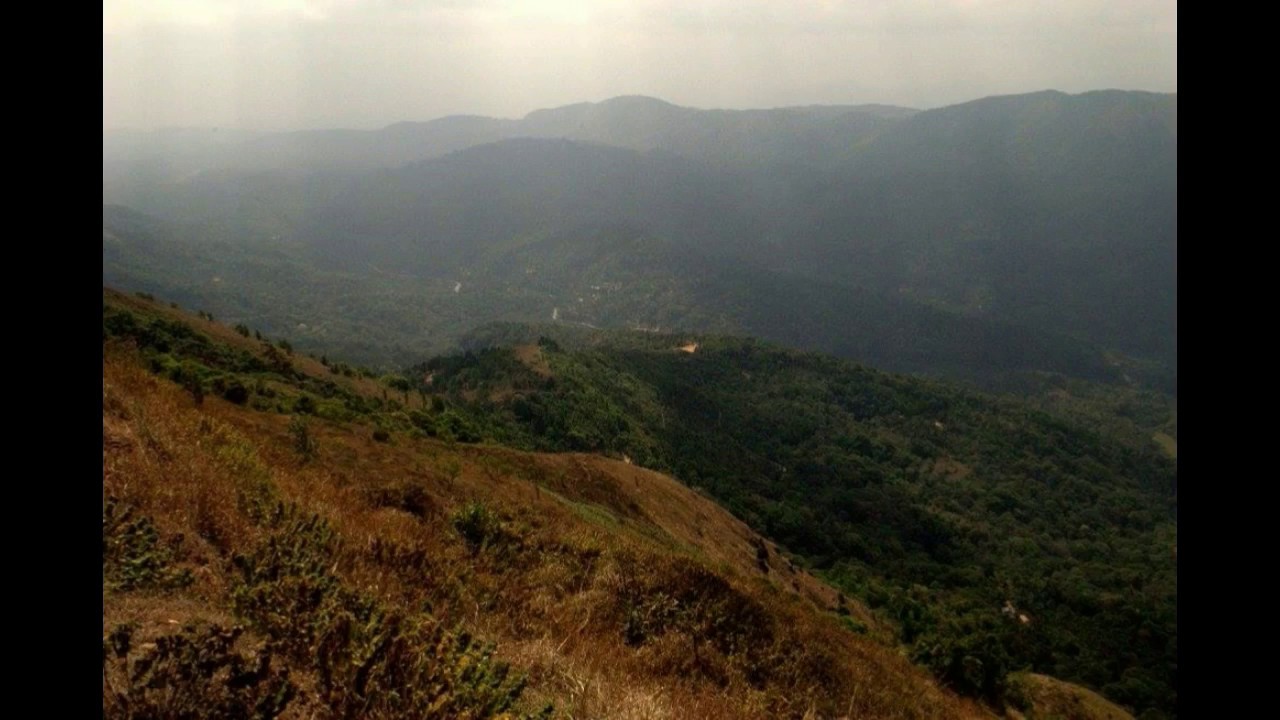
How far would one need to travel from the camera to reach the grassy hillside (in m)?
3.88

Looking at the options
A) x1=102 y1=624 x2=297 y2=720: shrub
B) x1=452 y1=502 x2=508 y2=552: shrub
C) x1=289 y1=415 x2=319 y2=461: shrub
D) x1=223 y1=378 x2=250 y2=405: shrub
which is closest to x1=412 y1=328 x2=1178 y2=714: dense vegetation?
x1=452 y1=502 x2=508 y2=552: shrub

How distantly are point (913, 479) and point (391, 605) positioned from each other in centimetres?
12199

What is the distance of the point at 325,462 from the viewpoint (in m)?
12.3

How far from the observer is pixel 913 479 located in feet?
376

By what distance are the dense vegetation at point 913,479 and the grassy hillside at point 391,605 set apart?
491 inches

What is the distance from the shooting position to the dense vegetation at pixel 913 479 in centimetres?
5400

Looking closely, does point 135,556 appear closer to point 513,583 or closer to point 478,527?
point 513,583

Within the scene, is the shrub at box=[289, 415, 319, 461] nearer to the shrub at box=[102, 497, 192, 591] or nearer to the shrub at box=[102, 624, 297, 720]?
the shrub at box=[102, 497, 192, 591]

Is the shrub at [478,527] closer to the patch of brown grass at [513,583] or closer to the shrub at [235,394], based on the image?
the patch of brown grass at [513,583]

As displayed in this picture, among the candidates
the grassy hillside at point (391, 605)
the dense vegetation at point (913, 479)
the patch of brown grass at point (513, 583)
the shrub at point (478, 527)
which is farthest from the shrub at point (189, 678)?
the dense vegetation at point (913, 479)

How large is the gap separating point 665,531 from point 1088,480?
128m

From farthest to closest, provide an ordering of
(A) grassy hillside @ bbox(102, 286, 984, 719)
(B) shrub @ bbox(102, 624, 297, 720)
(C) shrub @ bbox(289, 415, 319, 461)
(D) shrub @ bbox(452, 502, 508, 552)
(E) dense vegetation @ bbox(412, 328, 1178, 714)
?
(E) dense vegetation @ bbox(412, 328, 1178, 714)
(C) shrub @ bbox(289, 415, 319, 461)
(D) shrub @ bbox(452, 502, 508, 552)
(A) grassy hillside @ bbox(102, 286, 984, 719)
(B) shrub @ bbox(102, 624, 297, 720)

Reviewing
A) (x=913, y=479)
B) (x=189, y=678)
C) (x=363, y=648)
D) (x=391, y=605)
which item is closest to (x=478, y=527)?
(x=391, y=605)

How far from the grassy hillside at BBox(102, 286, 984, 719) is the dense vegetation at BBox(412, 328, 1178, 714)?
12.5 metres
